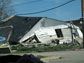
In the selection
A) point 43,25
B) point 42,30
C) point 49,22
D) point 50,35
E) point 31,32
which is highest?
point 49,22

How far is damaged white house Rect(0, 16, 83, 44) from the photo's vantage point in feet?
147

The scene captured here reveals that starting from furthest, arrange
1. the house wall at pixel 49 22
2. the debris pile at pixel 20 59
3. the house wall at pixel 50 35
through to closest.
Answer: the house wall at pixel 49 22 → the house wall at pixel 50 35 → the debris pile at pixel 20 59

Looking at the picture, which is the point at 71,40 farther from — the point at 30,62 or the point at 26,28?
the point at 30,62

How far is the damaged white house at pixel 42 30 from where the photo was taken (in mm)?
44875

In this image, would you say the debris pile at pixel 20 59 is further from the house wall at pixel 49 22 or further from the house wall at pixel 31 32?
the house wall at pixel 49 22

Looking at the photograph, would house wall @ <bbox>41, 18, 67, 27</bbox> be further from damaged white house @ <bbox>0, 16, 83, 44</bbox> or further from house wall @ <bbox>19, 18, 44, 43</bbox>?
house wall @ <bbox>19, 18, 44, 43</bbox>

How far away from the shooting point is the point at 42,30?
46.8 meters

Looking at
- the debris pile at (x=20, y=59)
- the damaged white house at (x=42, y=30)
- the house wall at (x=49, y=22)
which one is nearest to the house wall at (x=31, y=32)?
the damaged white house at (x=42, y=30)

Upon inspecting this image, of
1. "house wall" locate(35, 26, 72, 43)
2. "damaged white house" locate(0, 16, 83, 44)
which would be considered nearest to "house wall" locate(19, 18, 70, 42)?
"damaged white house" locate(0, 16, 83, 44)

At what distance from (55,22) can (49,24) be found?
4.56ft

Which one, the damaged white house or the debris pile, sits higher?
the debris pile

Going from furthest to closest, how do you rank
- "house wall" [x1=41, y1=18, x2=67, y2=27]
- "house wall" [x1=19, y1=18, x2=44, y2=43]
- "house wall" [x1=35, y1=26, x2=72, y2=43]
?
"house wall" [x1=41, y1=18, x2=67, y2=27] < "house wall" [x1=19, y1=18, x2=44, y2=43] < "house wall" [x1=35, y1=26, x2=72, y2=43]

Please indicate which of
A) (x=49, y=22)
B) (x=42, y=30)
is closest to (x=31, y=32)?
(x=42, y=30)

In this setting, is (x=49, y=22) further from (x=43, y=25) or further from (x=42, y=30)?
(x=42, y=30)
